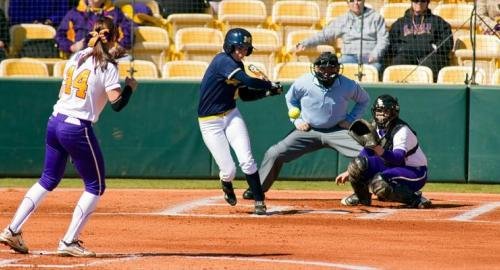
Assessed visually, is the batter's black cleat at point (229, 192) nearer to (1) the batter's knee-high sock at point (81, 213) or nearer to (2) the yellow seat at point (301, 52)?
(1) the batter's knee-high sock at point (81, 213)

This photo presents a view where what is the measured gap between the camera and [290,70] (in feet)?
51.0

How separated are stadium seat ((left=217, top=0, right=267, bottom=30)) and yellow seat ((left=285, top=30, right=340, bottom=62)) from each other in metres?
0.63

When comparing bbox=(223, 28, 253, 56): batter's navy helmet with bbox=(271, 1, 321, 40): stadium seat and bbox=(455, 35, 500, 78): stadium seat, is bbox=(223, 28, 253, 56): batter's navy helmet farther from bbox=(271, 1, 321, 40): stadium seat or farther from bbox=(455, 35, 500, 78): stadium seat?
Result: bbox=(271, 1, 321, 40): stadium seat

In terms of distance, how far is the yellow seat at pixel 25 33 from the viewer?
54.0 ft

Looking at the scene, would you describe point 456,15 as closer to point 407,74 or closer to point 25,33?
point 407,74

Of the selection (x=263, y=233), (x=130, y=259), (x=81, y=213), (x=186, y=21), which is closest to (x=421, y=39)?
(x=186, y=21)

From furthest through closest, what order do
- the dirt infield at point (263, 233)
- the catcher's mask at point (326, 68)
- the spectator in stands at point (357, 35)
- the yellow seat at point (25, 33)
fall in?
the yellow seat at point (25, 33) → the spectator in stands at point (357, 35) → the catcher's mask at point (326, 68) → the dirt infield at point (263, 233)

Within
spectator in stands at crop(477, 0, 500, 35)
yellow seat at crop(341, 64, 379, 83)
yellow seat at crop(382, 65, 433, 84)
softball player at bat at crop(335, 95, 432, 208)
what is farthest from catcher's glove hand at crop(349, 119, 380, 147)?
spectator in stands at crop(477, 0, 500, 35)

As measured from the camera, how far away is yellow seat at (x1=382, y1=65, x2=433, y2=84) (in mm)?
15305

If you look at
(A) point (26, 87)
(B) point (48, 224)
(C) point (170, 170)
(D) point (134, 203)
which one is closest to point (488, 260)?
(B) point (48, 224)

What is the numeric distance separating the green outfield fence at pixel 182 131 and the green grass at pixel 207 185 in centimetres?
10

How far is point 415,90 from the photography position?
1498 centimetres

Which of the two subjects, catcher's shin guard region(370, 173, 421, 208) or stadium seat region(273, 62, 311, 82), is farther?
stadium seat region(273, 62, 311, 82)

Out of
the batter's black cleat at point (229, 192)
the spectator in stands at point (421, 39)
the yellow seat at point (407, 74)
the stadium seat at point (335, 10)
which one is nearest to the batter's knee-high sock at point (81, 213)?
the batter's black cleat at point (229, 192)
